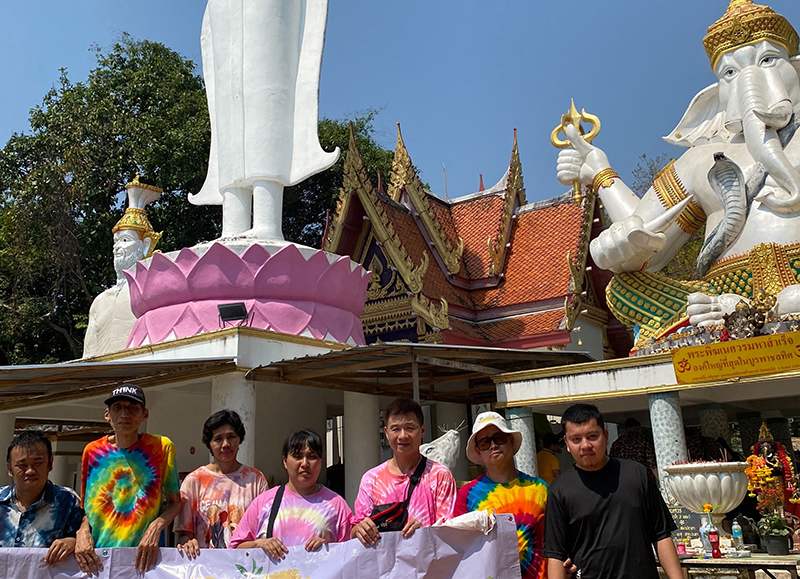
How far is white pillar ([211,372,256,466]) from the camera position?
8117 millimetres

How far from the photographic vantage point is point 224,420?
153 inches

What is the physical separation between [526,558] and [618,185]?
23.5 ft

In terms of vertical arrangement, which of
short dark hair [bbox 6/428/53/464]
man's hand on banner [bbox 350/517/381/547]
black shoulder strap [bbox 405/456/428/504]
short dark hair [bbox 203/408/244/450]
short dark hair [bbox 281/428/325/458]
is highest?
short dark hair [bbox 203/408/244/450]

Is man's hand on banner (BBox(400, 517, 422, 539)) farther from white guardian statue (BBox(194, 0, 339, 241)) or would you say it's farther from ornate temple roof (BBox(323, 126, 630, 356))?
ornate temple roof (BBox(323, 126, 630, 356))

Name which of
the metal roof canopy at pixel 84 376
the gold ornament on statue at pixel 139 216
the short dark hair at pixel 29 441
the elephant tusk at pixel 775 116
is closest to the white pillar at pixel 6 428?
the metal roof canopy at pixel 84 376

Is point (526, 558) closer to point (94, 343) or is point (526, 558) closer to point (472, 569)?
point (472, 569)

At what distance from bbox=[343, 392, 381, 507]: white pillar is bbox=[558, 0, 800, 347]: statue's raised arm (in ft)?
10.5

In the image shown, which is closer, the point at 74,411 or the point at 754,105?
the point at 754,105

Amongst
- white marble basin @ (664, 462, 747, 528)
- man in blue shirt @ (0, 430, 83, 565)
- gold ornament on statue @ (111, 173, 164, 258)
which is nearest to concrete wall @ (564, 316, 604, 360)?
gold ornament on statue @ (111, 173, 164, 258)

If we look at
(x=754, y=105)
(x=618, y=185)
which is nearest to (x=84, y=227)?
(x=618, y=185)

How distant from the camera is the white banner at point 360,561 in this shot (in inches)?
128

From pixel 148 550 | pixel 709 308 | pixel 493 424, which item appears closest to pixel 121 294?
pixel 709 308

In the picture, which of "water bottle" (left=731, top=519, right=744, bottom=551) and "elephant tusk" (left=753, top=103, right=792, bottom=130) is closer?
"water bottle" (left=731, top=519, right=744, bottom=551)

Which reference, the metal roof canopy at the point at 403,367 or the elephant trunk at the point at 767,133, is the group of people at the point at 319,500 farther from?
the elephant trunk at the point at 767,133
